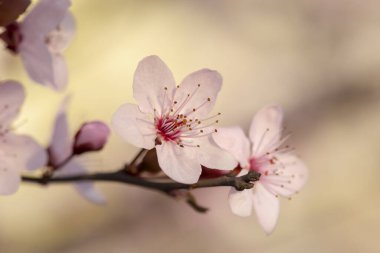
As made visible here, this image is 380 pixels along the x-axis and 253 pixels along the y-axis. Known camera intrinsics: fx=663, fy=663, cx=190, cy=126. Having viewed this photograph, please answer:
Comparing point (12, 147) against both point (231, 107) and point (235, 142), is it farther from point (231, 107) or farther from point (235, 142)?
point (231, 107)

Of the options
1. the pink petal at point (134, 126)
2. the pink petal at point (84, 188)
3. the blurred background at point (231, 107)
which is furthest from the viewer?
the blurred background at point (231, 107)

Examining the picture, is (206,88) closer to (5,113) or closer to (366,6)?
(5,113)

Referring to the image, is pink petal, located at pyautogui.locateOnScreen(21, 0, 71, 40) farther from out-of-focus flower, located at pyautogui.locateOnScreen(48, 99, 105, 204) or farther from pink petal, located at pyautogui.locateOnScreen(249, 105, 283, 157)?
pink petal, located at pyautogui.locateOnScreen(249, 105, 283, 157)

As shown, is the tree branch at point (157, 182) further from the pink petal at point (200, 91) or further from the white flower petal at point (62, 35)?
the white flower petal at point (62, 35)

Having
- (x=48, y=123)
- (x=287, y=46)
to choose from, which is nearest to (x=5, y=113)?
(x=48, y=123)

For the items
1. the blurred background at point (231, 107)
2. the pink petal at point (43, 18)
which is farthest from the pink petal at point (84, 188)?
the blurred background at point (231, 107)

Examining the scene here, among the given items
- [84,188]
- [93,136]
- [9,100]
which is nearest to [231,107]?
[84,188]
